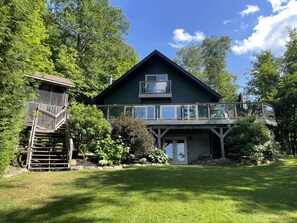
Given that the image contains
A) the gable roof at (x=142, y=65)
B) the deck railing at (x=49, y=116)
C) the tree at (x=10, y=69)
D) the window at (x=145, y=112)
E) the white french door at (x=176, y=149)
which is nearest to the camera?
the tree at (x=10, y=69)

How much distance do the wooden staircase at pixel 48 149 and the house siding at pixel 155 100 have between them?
601 centimetres

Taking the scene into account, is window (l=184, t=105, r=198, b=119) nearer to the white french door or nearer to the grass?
the white french door

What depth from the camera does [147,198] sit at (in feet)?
18.7

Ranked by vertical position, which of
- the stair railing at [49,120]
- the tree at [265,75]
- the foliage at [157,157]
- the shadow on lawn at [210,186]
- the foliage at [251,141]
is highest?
the tree at [265,75]

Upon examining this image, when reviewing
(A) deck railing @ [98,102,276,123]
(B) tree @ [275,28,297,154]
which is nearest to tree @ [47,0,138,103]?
(A) deck railing @ [98,102,276,123]

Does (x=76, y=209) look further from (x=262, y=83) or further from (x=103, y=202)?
(x=262, y=83)

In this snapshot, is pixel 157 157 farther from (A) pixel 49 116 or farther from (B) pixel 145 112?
(A) pixel 49 116

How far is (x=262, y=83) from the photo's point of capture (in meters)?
26.9

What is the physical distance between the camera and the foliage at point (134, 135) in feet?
39.1

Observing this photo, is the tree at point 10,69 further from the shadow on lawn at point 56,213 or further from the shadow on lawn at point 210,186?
the shadow on lawn at point 210,186

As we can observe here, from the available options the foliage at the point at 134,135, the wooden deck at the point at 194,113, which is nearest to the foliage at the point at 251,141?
the wooden deck at the point at 194,113

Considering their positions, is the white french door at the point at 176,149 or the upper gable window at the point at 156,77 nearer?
the white french door at the point at 176,149

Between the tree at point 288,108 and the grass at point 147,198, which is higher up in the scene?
the tree at point 288,108

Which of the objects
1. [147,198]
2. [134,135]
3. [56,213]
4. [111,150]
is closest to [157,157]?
[134,135]
